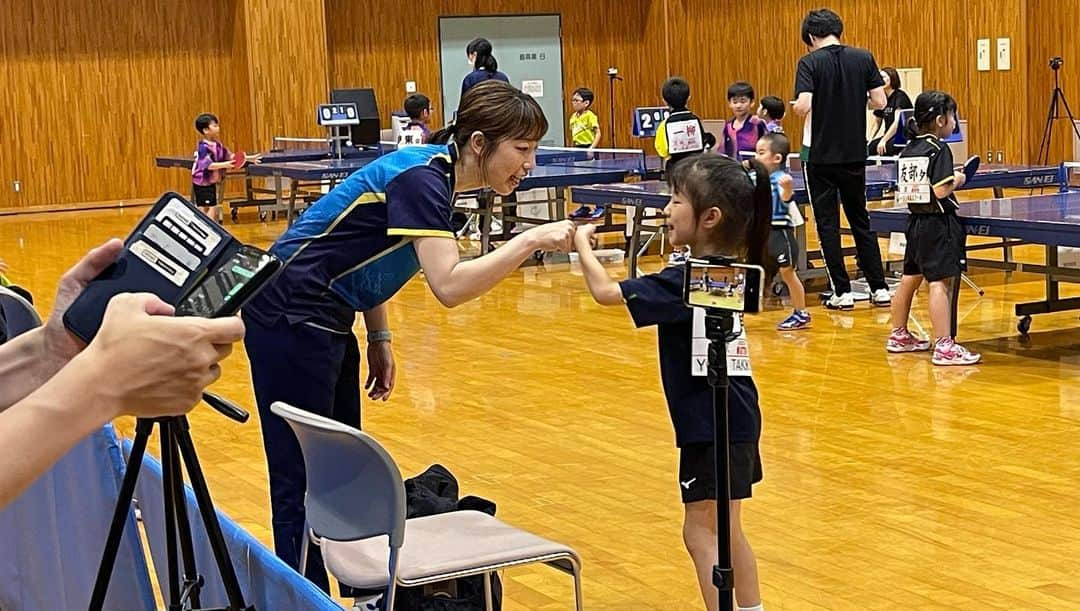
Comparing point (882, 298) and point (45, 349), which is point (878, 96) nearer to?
point (882, 298)

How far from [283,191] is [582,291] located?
741 cm

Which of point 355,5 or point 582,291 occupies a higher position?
point 355,5

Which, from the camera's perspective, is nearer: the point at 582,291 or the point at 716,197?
the point at 716,197

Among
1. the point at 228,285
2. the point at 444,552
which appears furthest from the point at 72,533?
the point at 228,285

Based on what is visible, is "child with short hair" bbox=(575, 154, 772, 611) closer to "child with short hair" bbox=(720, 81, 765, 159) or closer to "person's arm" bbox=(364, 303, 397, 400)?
"person's arm" bbox=(364, 303, 397, 400)

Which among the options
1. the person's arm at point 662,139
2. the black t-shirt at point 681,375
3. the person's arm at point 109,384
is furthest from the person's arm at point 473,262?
the person's arm at point 662,139

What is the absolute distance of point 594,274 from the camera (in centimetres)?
323

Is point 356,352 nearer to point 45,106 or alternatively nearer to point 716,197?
point 716,197

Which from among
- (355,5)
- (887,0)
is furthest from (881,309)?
(355,5)

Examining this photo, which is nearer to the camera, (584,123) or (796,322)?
(796,322)

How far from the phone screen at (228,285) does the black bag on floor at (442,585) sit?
5.56 feet

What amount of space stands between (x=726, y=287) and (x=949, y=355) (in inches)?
179

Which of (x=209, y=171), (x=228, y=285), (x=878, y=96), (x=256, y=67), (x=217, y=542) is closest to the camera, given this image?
(x=228, y=285)

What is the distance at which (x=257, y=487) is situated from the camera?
519 centimetres
